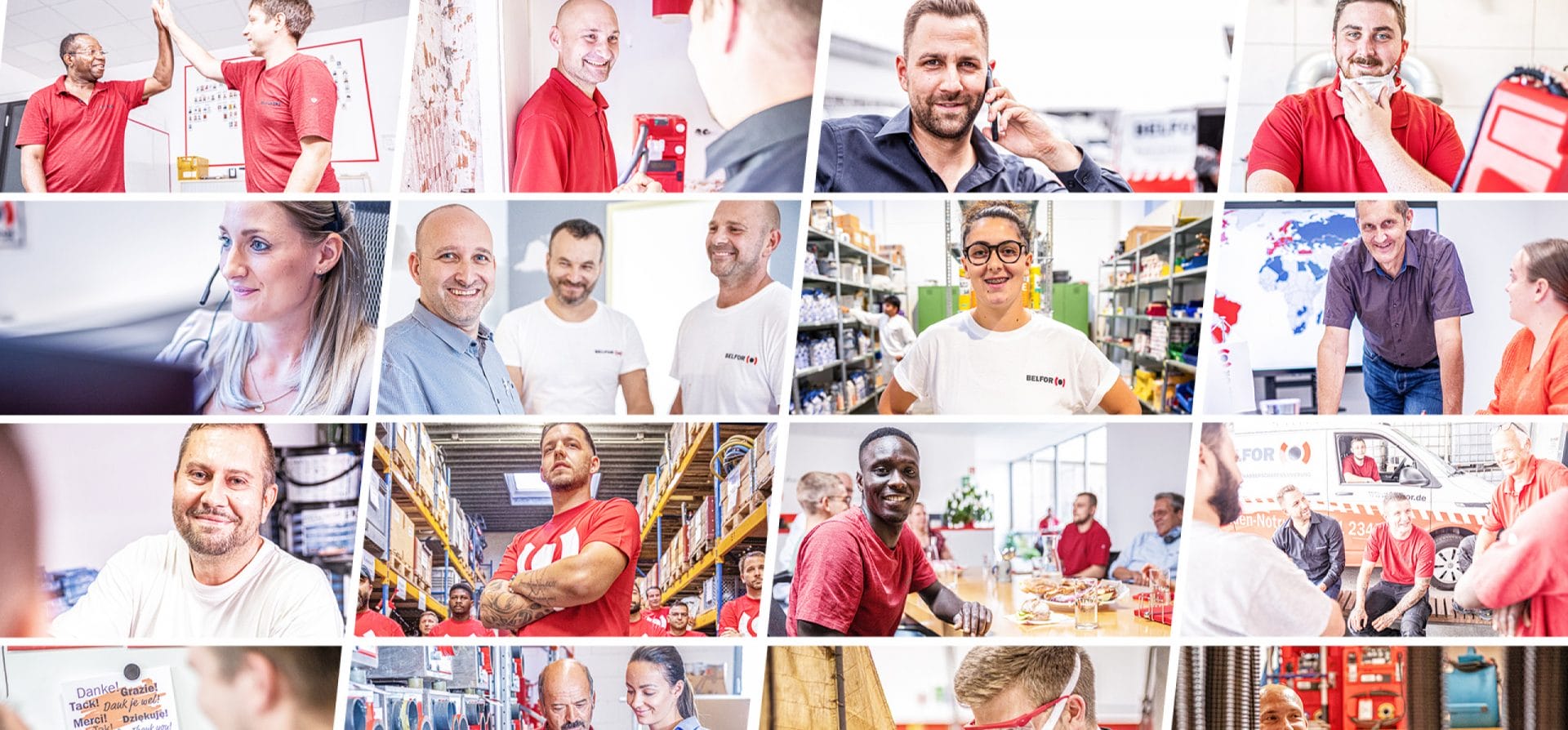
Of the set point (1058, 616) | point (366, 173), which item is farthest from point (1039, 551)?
point (366, 173)

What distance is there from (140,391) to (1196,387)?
270cm

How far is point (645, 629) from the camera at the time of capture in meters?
2.82

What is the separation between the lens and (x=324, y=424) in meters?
2.78

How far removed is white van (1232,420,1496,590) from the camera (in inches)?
110

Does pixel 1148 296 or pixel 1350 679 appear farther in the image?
pixel 1350 679

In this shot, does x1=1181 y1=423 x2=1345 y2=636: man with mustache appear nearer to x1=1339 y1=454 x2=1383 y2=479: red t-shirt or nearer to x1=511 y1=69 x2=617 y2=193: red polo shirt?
x1=1339 y1=454 x2=1383 y2=479: red t-shirt

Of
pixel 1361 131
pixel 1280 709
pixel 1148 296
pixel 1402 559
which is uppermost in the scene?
pixel 1361 131

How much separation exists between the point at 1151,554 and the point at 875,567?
28.0 inches

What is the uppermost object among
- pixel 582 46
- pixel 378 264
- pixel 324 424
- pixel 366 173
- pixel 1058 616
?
pixel 582 46

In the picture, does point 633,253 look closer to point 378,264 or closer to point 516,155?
point 516,155

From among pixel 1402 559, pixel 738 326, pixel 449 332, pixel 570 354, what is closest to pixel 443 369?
pixel 449 332

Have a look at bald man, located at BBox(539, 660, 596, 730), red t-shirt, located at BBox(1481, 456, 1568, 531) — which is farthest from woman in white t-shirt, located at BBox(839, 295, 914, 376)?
red t-shirt, located at BBox(1481, 456, 1568, 531)

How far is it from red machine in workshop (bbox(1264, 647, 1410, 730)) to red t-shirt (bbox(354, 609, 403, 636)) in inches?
88.5

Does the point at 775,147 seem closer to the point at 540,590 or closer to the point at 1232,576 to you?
the point at 540,590
